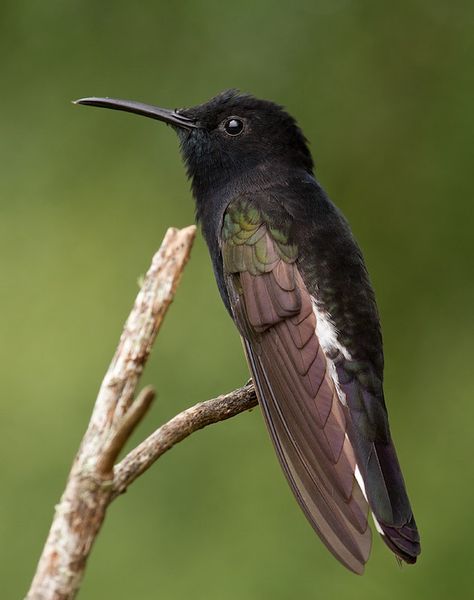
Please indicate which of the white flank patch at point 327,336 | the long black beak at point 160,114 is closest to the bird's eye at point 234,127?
the long black beak at point 160,114

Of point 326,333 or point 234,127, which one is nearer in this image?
point 326,333

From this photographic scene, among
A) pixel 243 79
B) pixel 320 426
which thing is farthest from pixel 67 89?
pixel 320 426

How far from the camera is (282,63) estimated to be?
20.6ft

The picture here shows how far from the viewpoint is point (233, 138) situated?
423 cm

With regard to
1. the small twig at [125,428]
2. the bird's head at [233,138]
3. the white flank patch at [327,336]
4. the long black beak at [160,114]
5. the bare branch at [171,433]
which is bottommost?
the small twig at [125,428]

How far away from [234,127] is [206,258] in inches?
66.4

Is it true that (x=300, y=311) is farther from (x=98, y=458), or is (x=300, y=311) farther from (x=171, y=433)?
(x=98, y=458)

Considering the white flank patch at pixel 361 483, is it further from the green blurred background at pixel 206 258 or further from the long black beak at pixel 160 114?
the green blurred background at pixel 206 258

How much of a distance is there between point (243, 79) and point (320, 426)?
11.3 feet

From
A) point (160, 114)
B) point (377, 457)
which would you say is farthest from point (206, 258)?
point (377, 457)

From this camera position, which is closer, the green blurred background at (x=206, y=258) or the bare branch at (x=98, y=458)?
the bare branch at (x=98, y=458)

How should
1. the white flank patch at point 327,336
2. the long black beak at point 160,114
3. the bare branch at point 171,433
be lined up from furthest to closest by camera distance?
Result: the long black beak at point 160,114 → the white flank patch at point 327,336 → the bare branch at point 171,433

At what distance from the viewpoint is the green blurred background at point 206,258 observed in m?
5.24

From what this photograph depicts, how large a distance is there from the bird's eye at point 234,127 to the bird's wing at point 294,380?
1.40 feet
